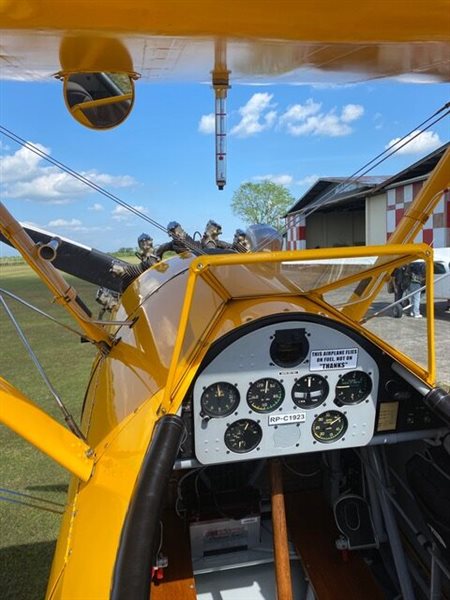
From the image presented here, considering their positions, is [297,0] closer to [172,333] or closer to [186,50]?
[186,50]

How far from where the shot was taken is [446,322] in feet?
28.3

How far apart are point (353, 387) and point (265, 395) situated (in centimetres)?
33

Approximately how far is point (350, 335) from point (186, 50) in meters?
1.08

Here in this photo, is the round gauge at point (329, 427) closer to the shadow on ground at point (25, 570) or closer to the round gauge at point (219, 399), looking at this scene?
the round gauge at point (219, 399)

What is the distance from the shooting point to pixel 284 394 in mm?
1703

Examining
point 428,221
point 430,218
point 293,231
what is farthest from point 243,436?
point 430,218

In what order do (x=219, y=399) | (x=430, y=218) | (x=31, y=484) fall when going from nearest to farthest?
1. (x=219, y=399)
2. (x=31, y=484)
3. (x=430, y=218)

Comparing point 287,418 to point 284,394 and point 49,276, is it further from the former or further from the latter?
point 49,276

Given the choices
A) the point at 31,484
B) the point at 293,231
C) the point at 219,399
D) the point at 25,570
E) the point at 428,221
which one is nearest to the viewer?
the point at 219,399

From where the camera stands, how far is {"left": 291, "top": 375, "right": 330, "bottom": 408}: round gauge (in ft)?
5.62

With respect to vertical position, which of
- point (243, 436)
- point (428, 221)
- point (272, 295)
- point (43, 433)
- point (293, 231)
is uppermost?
point (428, 221)

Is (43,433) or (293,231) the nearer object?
(43,433)

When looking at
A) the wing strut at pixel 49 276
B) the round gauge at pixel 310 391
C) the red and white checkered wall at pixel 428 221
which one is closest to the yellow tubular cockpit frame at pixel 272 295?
the round gauge at pixel 310 391

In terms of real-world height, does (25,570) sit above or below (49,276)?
below
